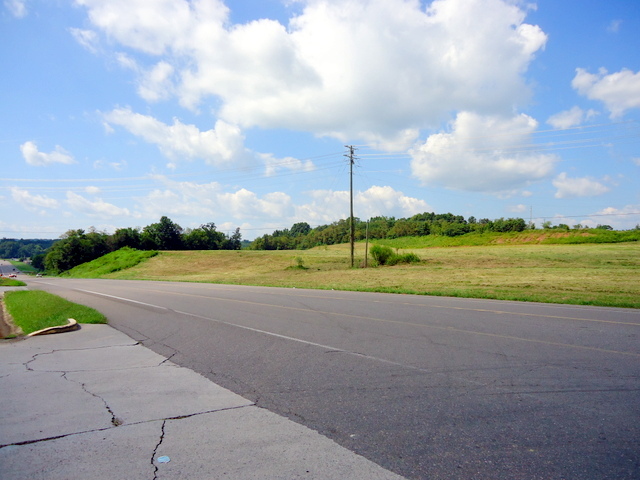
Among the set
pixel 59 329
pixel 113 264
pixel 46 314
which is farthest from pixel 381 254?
pixel 113 264

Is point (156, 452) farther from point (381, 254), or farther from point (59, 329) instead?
point (381, 254)

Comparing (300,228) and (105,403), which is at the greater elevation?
(300,228)

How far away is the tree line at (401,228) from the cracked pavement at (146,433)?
44.3 meters

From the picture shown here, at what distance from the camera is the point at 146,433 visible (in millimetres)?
4738

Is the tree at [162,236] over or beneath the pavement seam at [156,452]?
over

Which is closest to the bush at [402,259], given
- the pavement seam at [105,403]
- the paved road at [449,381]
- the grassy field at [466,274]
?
the grassy field at [466,274]

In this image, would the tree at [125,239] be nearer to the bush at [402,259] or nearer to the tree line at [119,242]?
the tree line at [119,242]

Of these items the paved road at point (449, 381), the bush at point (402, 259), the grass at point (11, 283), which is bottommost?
the grass at point (11, 283)

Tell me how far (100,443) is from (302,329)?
680cm

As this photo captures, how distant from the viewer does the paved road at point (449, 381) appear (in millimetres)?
4117

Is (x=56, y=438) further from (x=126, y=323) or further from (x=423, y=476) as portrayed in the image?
(x=126, y=323)

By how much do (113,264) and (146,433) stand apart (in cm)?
7633

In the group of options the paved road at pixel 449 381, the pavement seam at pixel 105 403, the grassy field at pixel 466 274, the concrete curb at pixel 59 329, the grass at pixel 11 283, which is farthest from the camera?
the grass at pixel 11 283

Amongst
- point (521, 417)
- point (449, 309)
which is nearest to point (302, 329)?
point (449, 309)
